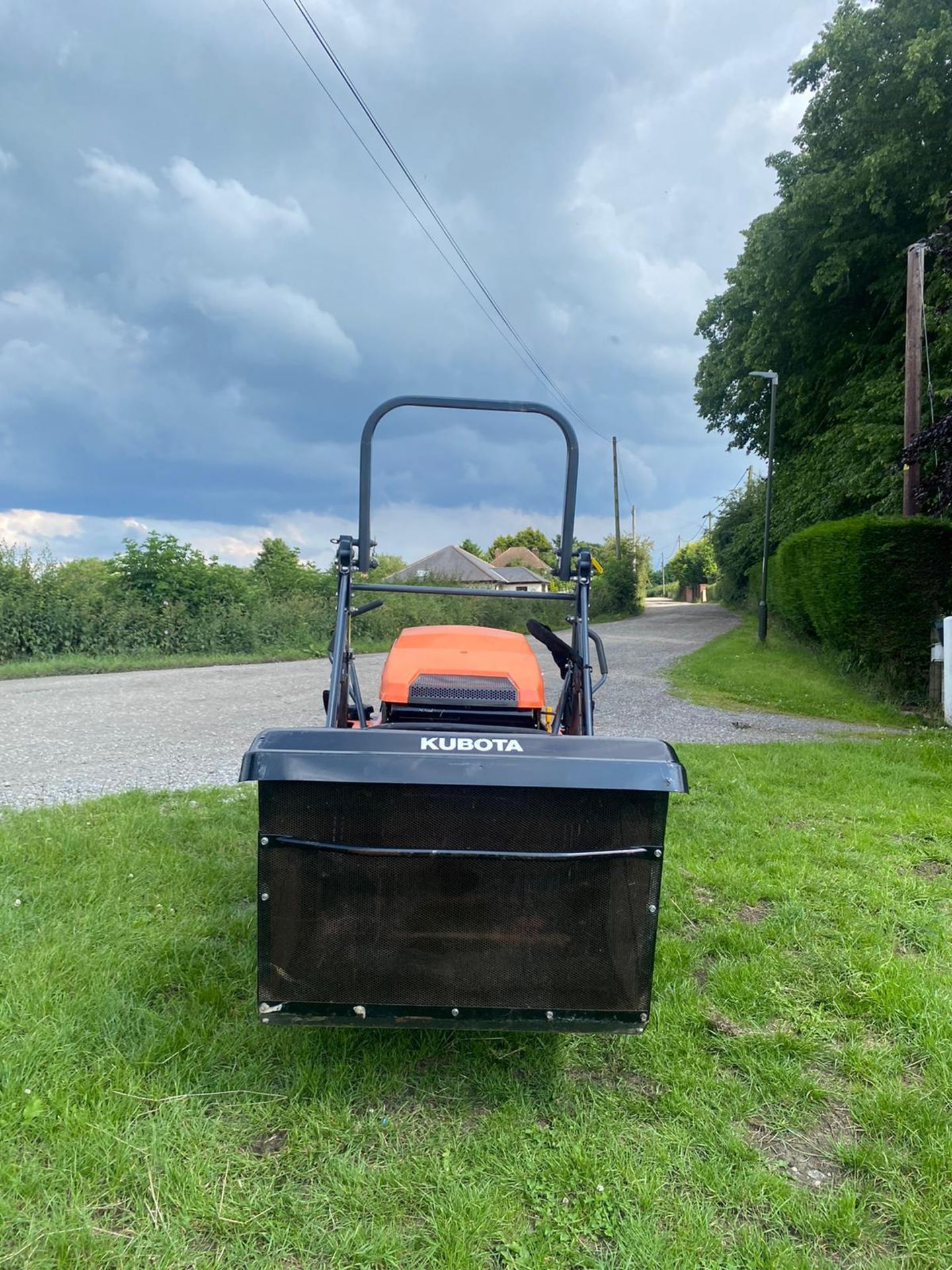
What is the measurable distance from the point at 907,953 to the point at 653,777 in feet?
6.10

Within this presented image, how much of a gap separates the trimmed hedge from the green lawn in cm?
750

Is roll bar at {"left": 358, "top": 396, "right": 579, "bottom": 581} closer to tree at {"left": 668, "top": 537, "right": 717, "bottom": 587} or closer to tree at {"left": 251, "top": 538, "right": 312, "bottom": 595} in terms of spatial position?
tree at {"left": 251, "top": 538, "right": 312, "bottom": 595}

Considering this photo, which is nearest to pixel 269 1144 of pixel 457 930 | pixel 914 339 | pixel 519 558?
pixel 457 930

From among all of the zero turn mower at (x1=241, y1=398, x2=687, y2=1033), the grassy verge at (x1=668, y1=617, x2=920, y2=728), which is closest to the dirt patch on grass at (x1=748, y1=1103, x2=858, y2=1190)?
the zero turn mower at (x1=241, y1=398, x2=687, y2=1033)

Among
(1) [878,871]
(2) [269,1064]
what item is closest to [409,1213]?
(2) [269,1064]

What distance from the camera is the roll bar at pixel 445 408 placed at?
126 inches

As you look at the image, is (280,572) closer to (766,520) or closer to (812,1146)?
(766,520)

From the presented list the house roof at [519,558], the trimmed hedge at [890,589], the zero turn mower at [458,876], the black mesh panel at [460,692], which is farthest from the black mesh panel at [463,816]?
the house roof at [519,558]

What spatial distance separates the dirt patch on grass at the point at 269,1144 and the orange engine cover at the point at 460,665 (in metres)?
1.64

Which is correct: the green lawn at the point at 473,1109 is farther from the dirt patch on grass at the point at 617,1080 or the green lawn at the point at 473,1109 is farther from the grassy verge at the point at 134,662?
the grassy verge at the point at 134,662

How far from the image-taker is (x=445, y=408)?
3.31m

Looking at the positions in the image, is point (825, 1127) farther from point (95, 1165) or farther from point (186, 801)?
point (186, 801)

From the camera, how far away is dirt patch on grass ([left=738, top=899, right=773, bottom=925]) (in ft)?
10.6

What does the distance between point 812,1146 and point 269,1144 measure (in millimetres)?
1382
